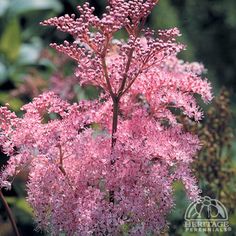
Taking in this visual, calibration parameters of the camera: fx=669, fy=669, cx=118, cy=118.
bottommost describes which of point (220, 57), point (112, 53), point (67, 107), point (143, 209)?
point (143, 209)

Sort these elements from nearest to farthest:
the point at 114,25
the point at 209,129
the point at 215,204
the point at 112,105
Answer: the point at 114,25 < the point at 112,105 < the point at 215,204 < the point at 209,129

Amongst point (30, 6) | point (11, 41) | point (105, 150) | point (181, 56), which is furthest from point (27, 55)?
point (105, 150)

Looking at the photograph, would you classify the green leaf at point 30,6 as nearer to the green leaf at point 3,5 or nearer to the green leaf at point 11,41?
the green leaf at point 3,5

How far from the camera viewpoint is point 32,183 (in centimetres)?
133

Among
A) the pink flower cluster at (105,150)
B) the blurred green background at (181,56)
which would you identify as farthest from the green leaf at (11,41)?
the pink flower cluster at (105,150)

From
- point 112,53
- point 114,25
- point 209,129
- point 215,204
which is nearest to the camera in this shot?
point 114,25

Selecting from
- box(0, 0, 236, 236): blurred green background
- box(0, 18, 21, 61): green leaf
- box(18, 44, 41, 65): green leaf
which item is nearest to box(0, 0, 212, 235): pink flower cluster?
box(0, 0, 236, 236): blurred green background

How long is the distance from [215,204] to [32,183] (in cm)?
62

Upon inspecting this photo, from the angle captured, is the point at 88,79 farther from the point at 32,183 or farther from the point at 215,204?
the point at 215,204

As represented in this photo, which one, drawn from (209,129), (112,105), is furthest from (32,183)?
(209,129)

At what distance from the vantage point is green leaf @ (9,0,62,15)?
5.11 meters

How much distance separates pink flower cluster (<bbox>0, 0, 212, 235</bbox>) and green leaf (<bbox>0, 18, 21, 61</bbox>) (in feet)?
11.8

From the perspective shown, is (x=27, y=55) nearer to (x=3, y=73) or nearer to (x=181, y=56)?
(x=3, y=73)

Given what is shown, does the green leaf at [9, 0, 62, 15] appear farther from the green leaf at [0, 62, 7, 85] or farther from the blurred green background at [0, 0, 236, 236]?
the green leaf at [0, 62, 7, 85]
